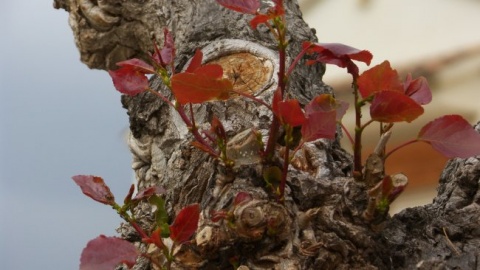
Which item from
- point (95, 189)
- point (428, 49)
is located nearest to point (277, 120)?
point (95, 189)

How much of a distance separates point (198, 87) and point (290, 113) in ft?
0.22

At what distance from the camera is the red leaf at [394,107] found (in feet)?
1.78

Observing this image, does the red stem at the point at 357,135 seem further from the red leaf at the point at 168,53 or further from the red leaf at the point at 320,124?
the red leaf at the point at 168,53

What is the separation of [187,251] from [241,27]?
0.37m

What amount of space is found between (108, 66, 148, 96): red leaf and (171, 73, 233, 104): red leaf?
0.07 metres

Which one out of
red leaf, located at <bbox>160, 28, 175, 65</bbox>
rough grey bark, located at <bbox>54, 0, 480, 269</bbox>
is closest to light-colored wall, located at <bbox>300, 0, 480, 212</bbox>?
rough grey bark, located at <bbox>54, 0, 480, 269</bbox>

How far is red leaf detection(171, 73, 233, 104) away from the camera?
557mm

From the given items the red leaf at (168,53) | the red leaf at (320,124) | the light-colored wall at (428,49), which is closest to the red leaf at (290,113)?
the red leaf at (320,124)

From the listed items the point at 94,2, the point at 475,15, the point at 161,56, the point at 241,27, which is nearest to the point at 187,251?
the point at 161,56

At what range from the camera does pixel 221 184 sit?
0.65 meters

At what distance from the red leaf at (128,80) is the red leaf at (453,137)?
222 millimetres

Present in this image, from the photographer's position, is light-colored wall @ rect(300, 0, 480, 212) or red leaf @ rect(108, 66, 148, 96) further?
light-colored wall @ rect(300, 0, 480, 212)

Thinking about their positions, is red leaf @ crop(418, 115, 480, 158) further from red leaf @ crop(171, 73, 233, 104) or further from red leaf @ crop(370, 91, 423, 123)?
red leaf @ crop(171, 73, 233, 104)

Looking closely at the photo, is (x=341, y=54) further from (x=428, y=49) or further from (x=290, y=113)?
(x=428, y=49)
